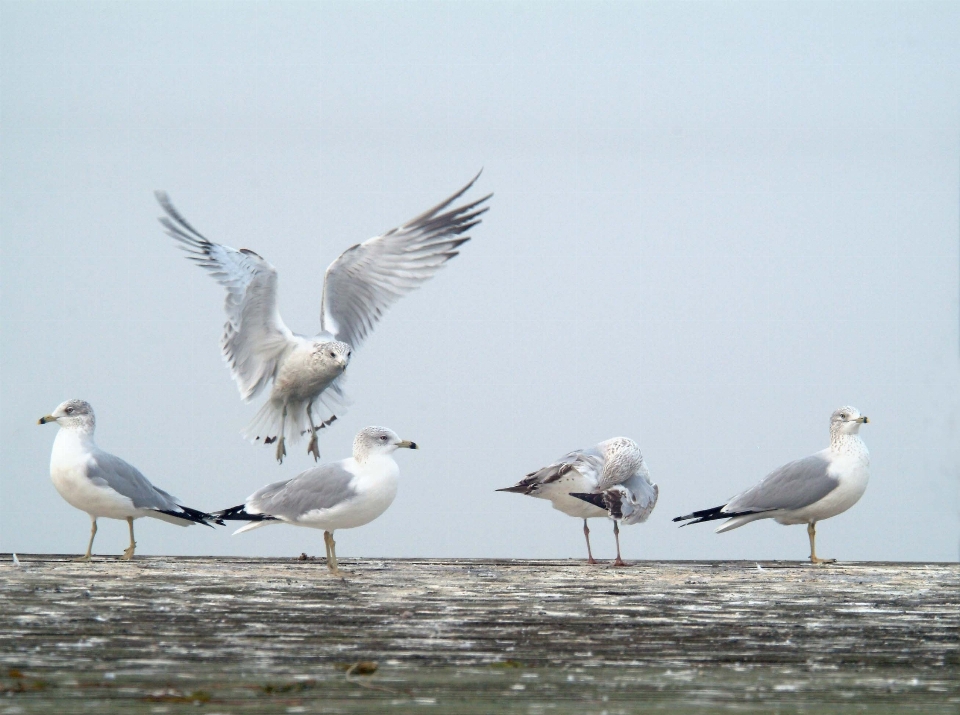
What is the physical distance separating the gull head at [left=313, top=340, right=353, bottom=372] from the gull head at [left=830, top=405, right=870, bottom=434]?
3.90 m

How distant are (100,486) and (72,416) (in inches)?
22.5

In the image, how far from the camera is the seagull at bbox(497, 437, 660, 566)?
770 centimetres

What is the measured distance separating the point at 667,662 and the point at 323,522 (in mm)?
2884

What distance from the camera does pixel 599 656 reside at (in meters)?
4.38

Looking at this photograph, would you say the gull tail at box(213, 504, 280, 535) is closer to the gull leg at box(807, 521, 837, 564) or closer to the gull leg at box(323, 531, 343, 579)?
the gull leg at box(323, 531, 343, 579)

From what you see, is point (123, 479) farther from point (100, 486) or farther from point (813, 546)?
point (813, 546)

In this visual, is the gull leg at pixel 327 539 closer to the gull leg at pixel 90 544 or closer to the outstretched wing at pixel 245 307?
the gull leg at pixel 90 544

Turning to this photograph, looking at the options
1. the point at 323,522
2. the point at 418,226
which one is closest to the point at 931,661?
the point at 323,522

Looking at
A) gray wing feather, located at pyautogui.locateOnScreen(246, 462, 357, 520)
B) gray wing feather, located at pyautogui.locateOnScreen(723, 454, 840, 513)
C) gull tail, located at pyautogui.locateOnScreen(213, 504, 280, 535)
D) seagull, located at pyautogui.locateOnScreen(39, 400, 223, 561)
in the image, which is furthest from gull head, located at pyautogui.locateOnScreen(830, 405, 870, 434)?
seagull, located at pyautogui.locateOnScreen(39, 400, 223, 561)

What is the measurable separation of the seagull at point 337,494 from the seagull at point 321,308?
3.12 m

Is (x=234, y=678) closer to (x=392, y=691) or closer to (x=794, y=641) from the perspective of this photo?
(x=392, y=691)

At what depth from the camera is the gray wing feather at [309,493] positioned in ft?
22.3

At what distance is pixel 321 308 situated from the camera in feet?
37.1

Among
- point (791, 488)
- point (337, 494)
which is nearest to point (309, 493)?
point (337, 494)
